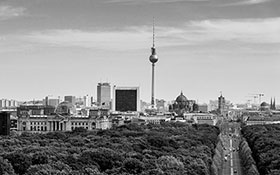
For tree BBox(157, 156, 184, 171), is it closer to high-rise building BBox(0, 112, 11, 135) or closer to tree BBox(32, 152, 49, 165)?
tree BBox(32, 152, 49, 165)

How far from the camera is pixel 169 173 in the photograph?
49656 millimetres

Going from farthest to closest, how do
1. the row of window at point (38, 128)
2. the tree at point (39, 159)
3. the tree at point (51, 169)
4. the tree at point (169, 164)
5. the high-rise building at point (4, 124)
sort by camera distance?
the row of window at point (38, 128), the high-rise building at point (4, 124), the tree at point (39, 159), the tree at point (169, 164), the tree at point (51, 169)

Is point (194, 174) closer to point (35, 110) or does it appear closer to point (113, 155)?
point (113, 155)

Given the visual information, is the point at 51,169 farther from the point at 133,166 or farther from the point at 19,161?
the point at 19,161

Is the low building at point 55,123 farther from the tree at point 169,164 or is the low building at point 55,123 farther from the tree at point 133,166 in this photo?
the tree at point 133,166

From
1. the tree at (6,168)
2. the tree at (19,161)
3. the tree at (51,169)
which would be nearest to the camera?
the tree at (51,169)

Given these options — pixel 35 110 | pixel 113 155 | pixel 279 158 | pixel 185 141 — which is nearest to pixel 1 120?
pixel 185 141

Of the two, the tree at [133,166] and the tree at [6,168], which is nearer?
the tree at [6,168]

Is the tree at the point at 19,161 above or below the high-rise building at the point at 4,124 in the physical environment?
below

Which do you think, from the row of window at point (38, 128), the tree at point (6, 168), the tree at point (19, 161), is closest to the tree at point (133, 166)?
the tree at point (19, 161)

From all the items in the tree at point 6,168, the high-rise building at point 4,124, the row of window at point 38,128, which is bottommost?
the row of window at point 38,128

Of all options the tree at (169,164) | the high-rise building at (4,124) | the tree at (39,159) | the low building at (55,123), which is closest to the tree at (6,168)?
the tree at (39,159)

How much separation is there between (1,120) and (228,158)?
39.6m

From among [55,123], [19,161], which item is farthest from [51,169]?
[55,123]
